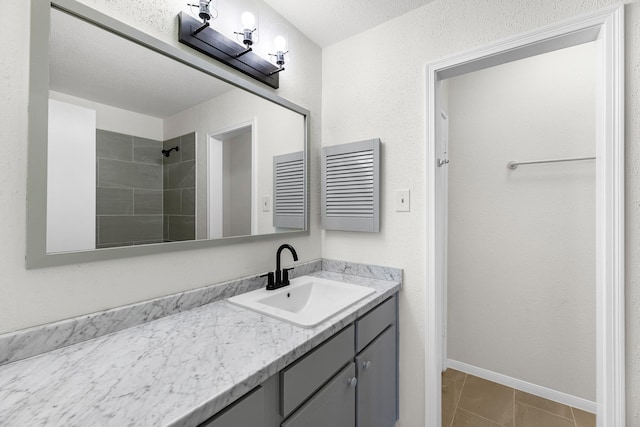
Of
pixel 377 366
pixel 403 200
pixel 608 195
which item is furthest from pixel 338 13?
pixel 377 366

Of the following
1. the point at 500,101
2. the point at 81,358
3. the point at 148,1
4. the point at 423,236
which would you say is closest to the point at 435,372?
the point at 423,236

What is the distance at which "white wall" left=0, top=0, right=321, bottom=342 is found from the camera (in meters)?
0.76

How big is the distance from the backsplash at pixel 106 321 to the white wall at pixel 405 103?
794 mm

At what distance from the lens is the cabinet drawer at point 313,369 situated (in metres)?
0.83

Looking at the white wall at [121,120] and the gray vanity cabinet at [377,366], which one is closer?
the white wall at [121,120]

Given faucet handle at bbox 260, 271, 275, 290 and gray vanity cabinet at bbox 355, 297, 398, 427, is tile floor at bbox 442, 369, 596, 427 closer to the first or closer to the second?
gray vanity cabinet at bbox 355, 297, 398, 427

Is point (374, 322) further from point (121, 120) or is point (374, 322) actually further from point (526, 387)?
point (526, 387)

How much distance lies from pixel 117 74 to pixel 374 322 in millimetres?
1476

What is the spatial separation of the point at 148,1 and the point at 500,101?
2285mm

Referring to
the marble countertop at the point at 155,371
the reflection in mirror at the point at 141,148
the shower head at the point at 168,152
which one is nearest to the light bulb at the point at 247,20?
the reflection in mirror at the point at 141,148

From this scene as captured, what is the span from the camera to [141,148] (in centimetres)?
107

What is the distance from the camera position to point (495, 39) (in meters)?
1.32

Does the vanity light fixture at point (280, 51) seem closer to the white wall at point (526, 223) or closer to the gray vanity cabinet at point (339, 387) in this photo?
the gray vanity cabinet at point (339, 387)

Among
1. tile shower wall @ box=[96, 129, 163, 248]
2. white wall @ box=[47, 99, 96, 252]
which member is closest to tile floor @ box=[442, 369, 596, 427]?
tile shower wall @ box=[96, 129, 163, 248]
